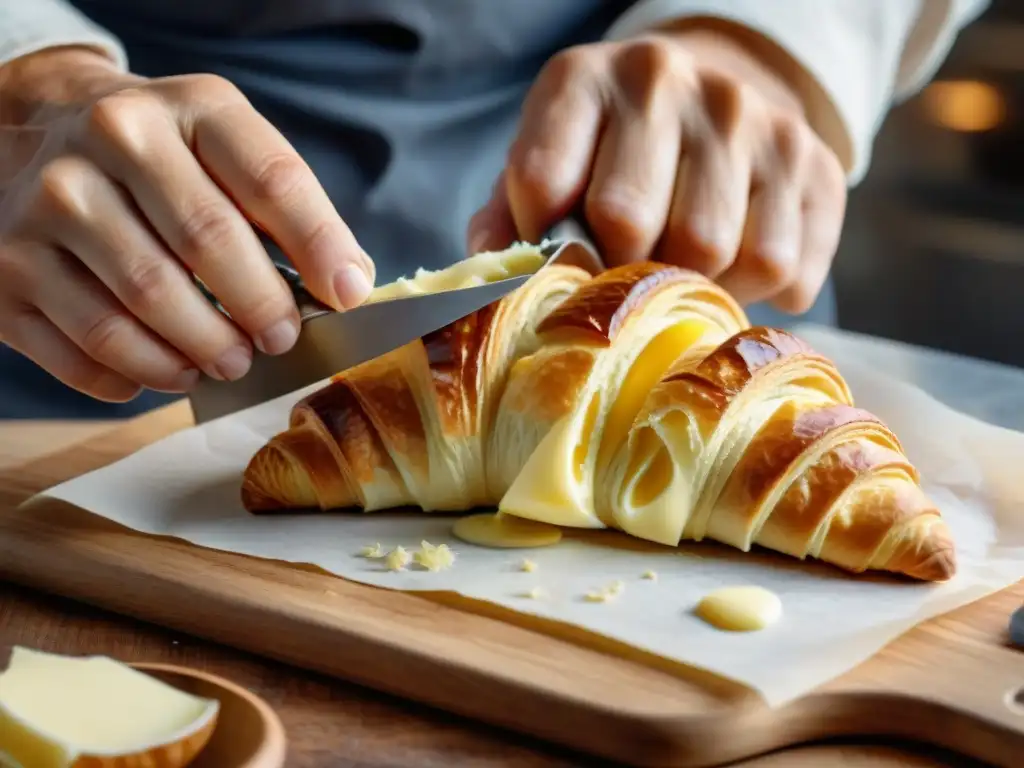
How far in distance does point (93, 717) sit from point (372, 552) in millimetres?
476

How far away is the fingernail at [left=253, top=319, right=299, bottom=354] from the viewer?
1433 millimetres

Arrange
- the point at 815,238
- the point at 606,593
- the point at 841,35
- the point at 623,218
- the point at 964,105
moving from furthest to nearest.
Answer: the point at 964,105
the point at 841,35
the point at 815,238
the point at 623,218
the point at 606,593

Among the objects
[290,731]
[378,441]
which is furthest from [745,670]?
[378,441]

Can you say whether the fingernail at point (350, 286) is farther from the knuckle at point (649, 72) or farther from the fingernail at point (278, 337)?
the knuckle at point (649, 72)

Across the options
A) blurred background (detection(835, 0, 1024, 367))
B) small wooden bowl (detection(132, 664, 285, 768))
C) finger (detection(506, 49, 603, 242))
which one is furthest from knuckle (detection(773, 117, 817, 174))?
blurred background (detection(835, 0, 1024, 367))

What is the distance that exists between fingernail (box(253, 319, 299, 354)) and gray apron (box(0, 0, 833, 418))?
0.83 metres

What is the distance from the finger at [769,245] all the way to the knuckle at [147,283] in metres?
0.80

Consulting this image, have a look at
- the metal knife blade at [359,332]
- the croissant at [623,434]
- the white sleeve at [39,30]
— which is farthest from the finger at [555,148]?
the white sleeve at [39,30]

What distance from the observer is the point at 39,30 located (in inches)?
70.8

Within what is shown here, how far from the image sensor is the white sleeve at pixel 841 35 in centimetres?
204

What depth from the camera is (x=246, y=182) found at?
55.3 inches

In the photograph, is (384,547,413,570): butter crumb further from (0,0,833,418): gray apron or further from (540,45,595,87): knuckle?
(0,0,833,418): gray apron

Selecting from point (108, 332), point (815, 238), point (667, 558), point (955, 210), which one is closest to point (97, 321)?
point (108, 332)

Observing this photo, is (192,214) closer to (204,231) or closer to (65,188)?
(204,231)
